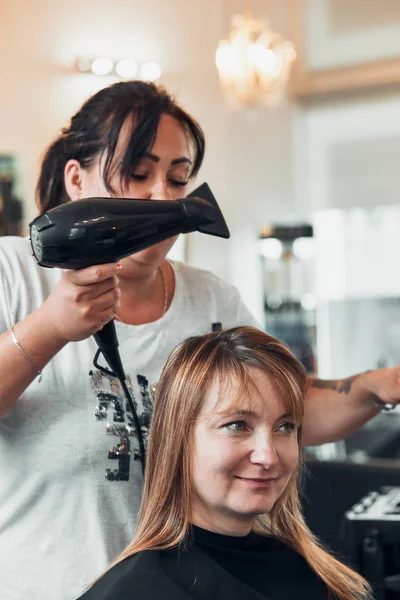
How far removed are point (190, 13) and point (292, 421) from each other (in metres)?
4.29

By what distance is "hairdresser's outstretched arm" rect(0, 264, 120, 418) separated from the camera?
1124 mm

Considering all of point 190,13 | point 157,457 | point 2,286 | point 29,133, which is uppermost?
point 190,13

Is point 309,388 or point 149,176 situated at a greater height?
point 149,176

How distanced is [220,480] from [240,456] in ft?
0.15

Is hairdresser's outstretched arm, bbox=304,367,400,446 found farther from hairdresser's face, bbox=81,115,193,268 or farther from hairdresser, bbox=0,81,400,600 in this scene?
hairdresser's face, bbox=81,115,193,268

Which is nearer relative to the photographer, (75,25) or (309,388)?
(309,388)

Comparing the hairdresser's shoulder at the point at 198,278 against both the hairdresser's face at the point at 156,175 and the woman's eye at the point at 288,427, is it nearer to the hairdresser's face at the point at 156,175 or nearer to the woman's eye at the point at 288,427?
the hairdresser's face at the point at 156,175

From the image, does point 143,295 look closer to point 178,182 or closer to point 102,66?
point 178,182

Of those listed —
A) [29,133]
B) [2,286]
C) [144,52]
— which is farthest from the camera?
[144,52]

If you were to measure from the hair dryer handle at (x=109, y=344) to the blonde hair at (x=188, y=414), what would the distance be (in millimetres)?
77

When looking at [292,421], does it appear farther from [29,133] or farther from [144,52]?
[144,52]

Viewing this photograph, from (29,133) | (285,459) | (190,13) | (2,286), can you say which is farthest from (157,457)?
(190,13)

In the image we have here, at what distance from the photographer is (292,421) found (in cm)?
124

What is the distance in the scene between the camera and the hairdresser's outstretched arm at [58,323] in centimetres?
112
